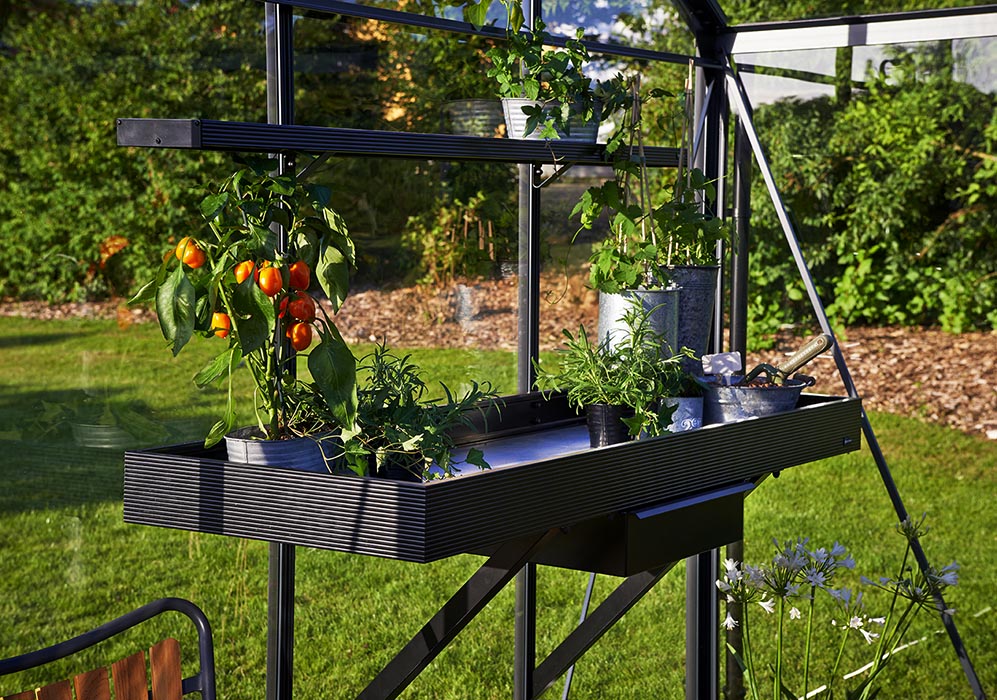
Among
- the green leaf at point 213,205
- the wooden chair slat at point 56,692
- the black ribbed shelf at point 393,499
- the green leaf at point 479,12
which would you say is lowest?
the wooden chair slat at point 56,692

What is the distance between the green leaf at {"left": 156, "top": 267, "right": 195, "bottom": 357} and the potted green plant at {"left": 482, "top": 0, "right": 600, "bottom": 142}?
34.3 inches

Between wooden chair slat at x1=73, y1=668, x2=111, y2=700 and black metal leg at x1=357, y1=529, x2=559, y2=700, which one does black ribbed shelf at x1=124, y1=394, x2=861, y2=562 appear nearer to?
black metal leg at x1=357, y1=529, x2=559, y2=700

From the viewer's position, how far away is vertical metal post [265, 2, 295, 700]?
2020 millimetres

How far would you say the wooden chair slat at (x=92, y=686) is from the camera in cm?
186

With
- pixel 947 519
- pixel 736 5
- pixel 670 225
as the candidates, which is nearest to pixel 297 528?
pixel 670 225

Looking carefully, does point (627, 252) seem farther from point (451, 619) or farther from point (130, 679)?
point (130, 679)

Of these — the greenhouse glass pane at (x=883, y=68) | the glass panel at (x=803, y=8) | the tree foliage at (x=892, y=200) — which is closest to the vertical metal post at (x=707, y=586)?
the greenhouse glass pane at (x=883, y=68)

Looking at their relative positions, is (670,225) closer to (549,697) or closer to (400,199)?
(400,199)

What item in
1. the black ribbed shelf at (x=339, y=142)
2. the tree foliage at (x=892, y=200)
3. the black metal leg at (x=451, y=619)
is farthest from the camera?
the tree foliage at (x=892, y=200)

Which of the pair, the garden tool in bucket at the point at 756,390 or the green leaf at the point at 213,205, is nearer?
the green leaf at the point at 213,205

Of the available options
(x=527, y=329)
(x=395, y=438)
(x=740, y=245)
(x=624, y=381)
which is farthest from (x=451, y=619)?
(x=740, y=245)

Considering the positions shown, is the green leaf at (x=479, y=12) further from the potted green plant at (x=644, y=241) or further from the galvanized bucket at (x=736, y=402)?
the galvanized bucket at (x=736, y=402)

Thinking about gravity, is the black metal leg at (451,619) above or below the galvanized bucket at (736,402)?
below

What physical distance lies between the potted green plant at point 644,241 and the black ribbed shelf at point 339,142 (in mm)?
75
